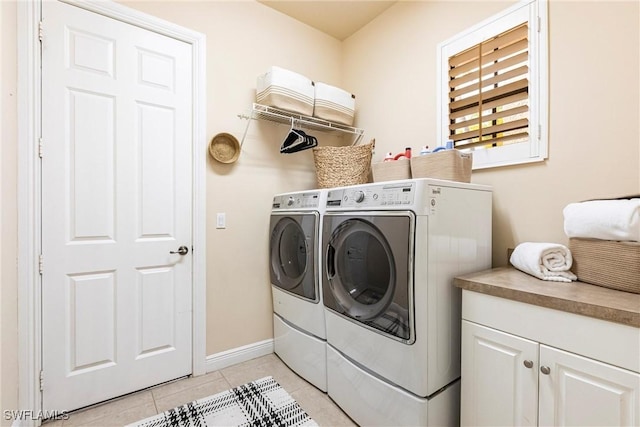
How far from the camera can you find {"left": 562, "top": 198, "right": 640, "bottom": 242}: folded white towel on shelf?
110 centimetres

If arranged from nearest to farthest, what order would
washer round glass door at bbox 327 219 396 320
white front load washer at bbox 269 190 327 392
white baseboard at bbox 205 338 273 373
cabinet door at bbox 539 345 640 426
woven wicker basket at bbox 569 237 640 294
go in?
cabinet door at bbox 539 345 640 426
woven wicker basket at bbox 569 237 640 294
washer round glass door at bbox 327 219 396 320
white front load washer at bbox 269 190 327 392
white baseboard at bbox 205 338 273 373

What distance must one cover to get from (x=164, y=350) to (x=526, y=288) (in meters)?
2.08

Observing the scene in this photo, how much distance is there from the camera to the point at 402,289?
129 cm

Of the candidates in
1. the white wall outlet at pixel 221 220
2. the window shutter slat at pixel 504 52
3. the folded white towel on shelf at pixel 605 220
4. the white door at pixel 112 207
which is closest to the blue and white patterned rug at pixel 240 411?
the white door at pixel 112 207

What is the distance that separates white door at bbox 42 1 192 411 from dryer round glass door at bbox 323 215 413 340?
1.03 m

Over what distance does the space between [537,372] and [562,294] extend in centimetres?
30

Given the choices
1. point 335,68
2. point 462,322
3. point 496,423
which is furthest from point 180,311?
point 335,68

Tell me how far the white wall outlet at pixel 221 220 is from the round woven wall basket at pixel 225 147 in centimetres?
38

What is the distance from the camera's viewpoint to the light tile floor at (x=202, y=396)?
1630 millimetres

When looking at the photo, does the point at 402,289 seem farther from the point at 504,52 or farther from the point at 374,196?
the point at 504,52

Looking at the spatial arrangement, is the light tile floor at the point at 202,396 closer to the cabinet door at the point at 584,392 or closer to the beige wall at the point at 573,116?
the cabinet door at the point at 584,392

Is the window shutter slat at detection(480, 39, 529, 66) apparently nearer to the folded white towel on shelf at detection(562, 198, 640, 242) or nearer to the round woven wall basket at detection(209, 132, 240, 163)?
the folded white towel on shelf at detection(562, 198, 640, 242)

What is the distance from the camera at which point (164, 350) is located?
1959 millimetres

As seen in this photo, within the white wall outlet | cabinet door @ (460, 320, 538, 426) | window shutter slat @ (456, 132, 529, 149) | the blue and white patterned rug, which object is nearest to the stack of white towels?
cabinet door @ (460, 320, 538, 426)
